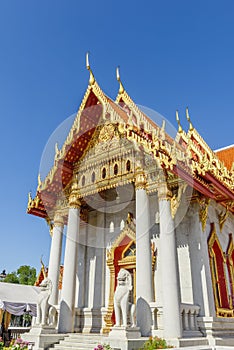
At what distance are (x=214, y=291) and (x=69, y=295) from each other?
3688mm

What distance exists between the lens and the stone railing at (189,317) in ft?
21.6

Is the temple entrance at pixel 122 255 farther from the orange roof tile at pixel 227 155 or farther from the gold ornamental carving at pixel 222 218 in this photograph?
the orange roof tile at pixel 227 155

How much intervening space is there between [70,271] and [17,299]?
430 centimetres

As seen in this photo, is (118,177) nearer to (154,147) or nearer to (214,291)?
(154,147)

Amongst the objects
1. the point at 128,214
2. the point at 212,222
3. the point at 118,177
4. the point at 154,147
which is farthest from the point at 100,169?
the point at 212,222

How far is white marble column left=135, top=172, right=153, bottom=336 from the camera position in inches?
251

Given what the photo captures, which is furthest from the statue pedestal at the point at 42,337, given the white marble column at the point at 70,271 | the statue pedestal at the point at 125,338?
the statue pedestal at the point at 125,338

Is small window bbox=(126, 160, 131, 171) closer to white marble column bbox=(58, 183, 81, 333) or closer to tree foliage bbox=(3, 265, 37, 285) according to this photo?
white marble column bbox=(58, 183, 81, 333)

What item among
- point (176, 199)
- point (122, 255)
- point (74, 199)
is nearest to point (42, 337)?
point (122, 255)

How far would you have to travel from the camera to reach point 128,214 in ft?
30.6

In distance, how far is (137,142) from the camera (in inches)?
301

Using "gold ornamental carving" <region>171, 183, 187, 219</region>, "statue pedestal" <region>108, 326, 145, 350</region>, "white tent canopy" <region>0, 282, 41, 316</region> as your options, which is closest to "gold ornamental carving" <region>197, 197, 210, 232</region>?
"gold ornamental carving" <region>171, 183, 187, 219</region>

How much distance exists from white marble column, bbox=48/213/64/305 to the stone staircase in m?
2.07

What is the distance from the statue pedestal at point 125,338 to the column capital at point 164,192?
114 inches
